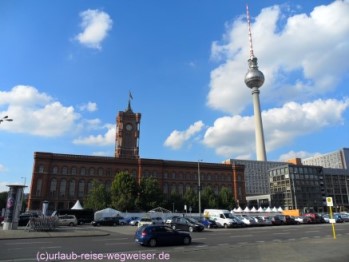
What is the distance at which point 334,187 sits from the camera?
133 metres

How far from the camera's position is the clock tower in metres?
121

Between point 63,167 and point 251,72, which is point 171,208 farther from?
point 251,72

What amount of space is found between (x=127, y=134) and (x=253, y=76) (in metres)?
65.9

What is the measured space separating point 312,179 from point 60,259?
131702mm

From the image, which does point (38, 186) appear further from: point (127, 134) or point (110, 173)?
point (127, 134)

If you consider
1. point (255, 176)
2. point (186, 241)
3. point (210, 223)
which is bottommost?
point (186, 241)

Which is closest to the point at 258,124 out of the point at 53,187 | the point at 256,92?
the point at 256,92

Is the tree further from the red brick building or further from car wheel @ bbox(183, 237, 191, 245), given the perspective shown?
car wheel @ bbox(183, 237, 191, 245)

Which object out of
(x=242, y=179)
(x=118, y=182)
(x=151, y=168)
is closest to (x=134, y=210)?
(x=118, y=182)

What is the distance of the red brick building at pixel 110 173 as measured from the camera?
92.1 m

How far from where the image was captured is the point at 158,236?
68.1 ft

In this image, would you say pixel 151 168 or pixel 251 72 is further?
pixel 251 72

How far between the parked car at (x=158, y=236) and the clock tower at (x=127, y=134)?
98.9 meters

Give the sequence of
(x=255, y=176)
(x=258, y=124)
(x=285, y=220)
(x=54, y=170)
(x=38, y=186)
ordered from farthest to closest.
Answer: (x=255, y=176) < (x=258, y=124) < (x=54, y=170) < (x=38, y=186) < (x=285, y=220)
